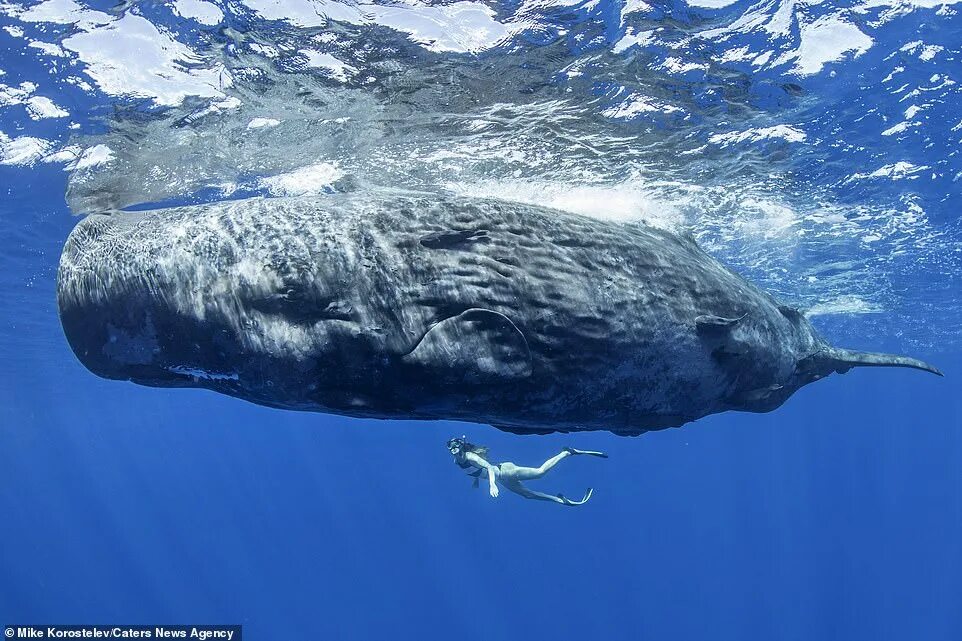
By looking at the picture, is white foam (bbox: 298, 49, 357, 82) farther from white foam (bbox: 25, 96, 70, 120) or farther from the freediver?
the freediver

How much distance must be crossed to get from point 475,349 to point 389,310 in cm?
66

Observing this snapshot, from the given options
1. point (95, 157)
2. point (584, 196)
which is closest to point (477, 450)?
point (584, 196)

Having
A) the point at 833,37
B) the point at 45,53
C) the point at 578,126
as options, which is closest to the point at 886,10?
the point at 833,37

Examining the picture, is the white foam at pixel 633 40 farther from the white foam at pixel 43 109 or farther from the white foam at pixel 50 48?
the white foam at pixel 43 109

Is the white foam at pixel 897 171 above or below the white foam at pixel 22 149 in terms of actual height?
above

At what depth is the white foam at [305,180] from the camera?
14.4 meters

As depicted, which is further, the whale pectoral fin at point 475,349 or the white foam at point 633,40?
the white foam at point 633,40

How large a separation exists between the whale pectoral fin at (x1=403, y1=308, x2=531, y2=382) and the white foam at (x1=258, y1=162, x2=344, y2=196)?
1134 cm

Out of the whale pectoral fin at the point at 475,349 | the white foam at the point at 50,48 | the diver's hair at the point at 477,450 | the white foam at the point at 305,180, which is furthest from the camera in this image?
the diver's hair at the point at 477,450

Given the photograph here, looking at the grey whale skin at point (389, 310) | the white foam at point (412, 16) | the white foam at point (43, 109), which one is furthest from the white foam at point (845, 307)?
the white foam at point (43, 109)

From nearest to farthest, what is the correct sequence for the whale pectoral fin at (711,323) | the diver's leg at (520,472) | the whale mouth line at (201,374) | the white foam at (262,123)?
the whale mouth line at (201,374) < the whale pectoral fin at (711,323) < the white foam at (262,123) < the diver's leg at (520,472)

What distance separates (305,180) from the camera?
15094mm

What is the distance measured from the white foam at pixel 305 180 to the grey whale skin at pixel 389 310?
10000 mm

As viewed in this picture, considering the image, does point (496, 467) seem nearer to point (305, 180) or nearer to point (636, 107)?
point (305, 180)
